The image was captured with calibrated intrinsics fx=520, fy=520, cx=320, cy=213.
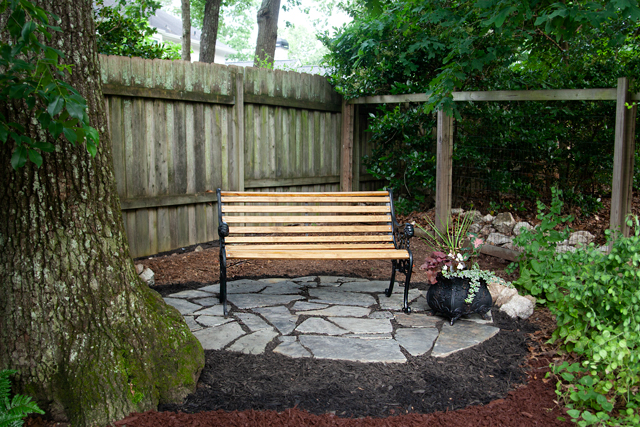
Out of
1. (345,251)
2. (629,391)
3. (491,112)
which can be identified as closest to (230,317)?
(345,251)

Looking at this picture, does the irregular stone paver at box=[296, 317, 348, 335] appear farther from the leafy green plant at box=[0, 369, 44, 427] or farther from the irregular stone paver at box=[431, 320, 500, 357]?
the leafy green plant at box=[0, 369, 44, 427]

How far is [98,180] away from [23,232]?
0.40 metres

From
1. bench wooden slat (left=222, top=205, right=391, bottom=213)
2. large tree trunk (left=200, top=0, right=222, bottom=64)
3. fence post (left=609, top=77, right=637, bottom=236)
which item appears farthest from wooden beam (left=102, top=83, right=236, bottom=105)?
large tree trunk (left=200, top=0, right=222, bottom=64)

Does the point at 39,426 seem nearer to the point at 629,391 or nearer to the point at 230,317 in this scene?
the point at 230,317

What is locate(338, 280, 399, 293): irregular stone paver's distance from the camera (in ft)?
15.0

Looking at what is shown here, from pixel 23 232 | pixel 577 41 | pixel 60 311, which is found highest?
pixel 577 41

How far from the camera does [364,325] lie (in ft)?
12.0

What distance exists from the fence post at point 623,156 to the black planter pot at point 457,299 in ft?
5.64

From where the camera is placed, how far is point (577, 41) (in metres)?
6.16

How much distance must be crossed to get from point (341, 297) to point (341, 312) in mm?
415

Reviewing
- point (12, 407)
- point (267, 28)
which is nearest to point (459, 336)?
point (12, 407)

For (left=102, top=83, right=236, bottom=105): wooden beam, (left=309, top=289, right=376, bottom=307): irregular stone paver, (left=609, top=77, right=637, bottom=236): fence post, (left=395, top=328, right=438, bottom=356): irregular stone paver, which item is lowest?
(left=395, top=328, right=438, bottom=356): irregular stone paver

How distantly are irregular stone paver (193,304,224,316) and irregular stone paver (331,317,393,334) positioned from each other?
86 centimetres

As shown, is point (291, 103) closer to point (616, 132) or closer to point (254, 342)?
point (616, 132)
